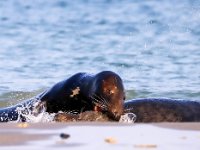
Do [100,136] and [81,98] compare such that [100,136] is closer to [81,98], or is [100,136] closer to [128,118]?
[128,118]

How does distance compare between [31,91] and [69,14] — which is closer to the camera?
[31,91]

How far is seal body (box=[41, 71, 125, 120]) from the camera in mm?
7539

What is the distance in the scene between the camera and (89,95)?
25.7 feet

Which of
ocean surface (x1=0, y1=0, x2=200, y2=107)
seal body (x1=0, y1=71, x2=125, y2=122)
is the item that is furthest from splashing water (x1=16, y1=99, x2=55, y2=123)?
ocean surface (x1=0, y1=0, x2=200, y2=107)

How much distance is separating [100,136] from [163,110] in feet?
9.33

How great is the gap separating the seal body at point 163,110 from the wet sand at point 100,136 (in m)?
2.07

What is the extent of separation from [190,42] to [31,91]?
585 centimetres

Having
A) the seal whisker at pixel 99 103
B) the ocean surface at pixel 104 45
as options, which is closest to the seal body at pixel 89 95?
the seal whisker at pixel 99 103

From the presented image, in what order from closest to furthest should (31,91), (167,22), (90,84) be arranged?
(90,84) < (31,91) < (167,22)

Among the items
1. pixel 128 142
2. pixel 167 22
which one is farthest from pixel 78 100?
pixel 167 22

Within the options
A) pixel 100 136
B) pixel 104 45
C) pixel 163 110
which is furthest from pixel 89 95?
pixel 104 45

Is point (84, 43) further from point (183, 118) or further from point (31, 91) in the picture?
point (183, 118)

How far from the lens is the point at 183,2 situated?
24672mm

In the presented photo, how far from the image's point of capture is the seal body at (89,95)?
7.54 metres
